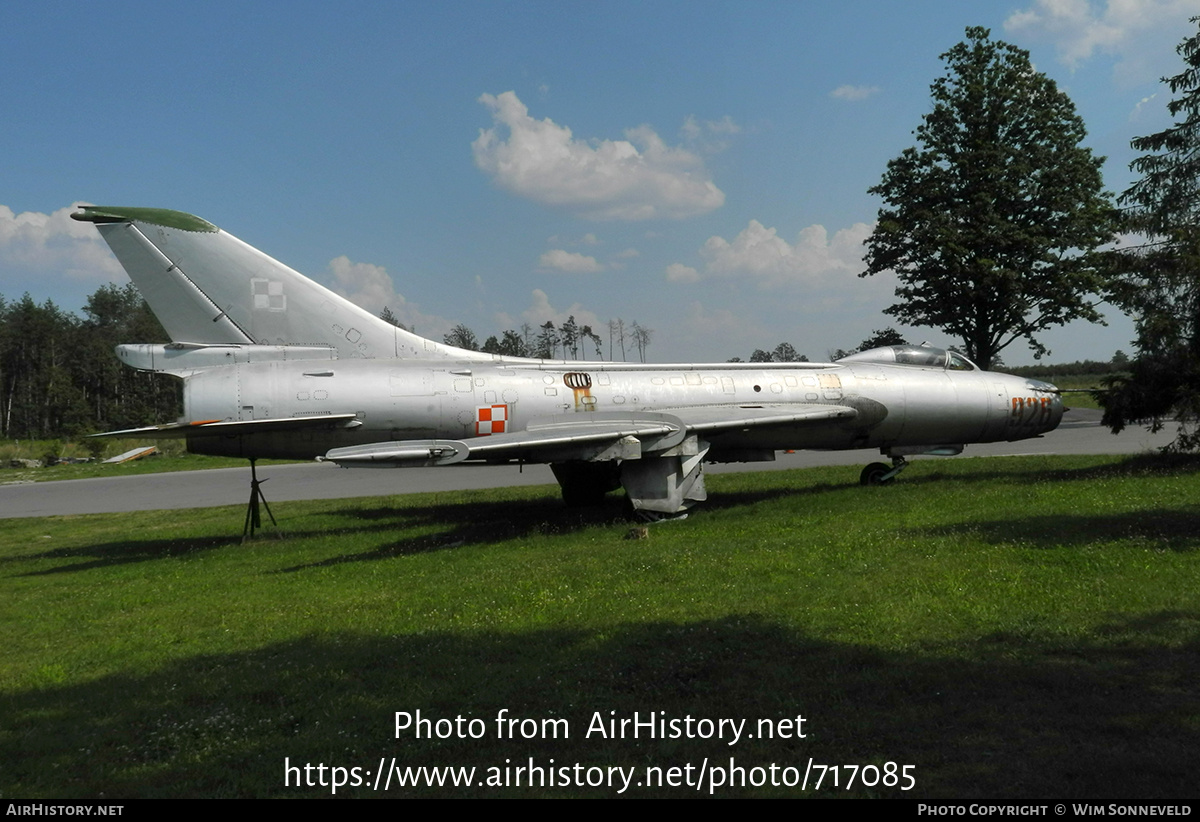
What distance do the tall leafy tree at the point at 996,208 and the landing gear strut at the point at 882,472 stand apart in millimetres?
15858

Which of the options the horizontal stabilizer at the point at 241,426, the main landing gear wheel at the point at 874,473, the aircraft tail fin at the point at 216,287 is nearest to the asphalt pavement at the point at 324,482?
the main landing gear wheel at the point at 874,473

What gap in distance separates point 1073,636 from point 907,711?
185cm

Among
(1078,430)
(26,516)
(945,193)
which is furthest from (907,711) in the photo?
(945,193)

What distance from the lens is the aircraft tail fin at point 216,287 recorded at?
1317cm

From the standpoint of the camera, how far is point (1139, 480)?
41.9ft

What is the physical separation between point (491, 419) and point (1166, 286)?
11.5 meters

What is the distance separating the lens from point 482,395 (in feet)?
44.0

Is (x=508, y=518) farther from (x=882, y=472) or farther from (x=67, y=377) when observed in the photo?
(x=67, y=377)

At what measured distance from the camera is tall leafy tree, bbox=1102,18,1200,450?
42.8ft

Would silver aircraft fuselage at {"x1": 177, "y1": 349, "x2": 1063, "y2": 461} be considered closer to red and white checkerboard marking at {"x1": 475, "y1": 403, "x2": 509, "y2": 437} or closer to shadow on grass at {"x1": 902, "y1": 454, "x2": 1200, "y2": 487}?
red and white checkerboard marking at {"x1": 475, "y1": 403, "x2": 509, "y2": 437}

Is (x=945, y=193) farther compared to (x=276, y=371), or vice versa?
(x=945, y=193)

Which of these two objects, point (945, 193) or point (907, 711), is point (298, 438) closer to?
point (907, 711)

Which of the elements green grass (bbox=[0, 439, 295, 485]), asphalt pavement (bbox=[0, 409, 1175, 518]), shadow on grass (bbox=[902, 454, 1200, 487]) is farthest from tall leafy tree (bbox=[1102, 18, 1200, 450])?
green grass (bbox=[0, 439, 295, 485])

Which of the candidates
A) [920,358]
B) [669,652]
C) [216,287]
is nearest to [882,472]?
[920,358]
